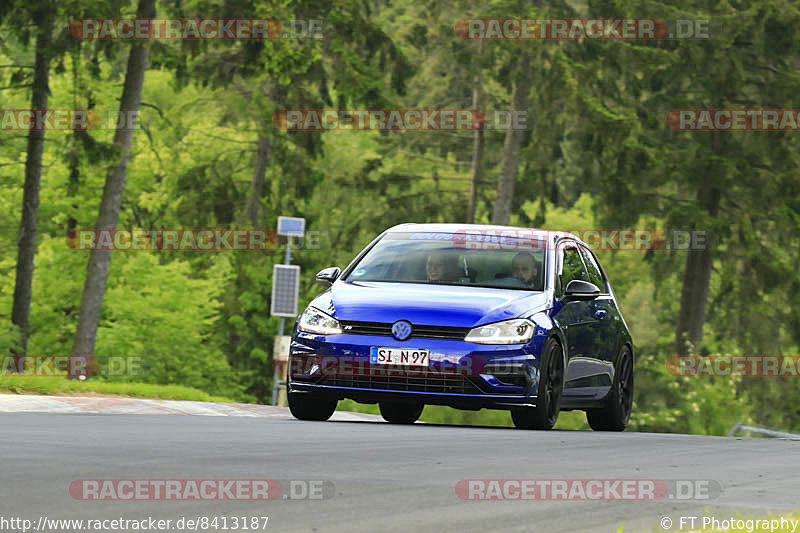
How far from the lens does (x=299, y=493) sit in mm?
7051

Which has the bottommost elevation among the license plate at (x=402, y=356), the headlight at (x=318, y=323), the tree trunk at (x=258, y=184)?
the license plate at (x=402, y=356)

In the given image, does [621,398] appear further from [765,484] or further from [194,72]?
[194,72]

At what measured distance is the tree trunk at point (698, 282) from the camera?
129 feet

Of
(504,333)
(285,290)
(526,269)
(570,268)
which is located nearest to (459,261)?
(526,269)

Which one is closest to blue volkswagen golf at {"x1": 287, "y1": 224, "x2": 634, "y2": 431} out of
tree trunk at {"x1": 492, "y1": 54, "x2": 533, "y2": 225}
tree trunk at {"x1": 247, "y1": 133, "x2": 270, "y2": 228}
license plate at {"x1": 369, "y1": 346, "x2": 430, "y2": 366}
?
license plate at {"x1": 369, "y1": 346, "x2": 430, "y2": 366}

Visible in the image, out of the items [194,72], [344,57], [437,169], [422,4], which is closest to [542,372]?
[344,57]

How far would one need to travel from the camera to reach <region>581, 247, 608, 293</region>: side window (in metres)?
15.3

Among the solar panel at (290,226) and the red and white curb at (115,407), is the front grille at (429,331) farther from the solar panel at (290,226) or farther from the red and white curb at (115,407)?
Result: the solar panel at (290,226)

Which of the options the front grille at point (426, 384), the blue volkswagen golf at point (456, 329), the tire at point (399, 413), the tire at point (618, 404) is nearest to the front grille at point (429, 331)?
the blue volkswagen golf at point (456, 329)

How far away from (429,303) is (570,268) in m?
2.32

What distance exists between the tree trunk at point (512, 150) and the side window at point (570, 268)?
23584mm

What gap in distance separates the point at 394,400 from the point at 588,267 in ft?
12.0

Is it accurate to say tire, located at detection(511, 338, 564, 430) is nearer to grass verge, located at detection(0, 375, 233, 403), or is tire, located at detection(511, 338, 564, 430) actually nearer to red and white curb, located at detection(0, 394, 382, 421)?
red and white curb, located at detection(0, 394, 382, 421)

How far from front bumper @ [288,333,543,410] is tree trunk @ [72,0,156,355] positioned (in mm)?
17754
